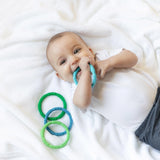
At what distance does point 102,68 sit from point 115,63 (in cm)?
7

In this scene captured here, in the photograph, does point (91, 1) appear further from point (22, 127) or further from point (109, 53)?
point (22, 127)

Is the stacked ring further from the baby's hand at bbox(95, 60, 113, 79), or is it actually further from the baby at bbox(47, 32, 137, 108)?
the baby's hand at bbox(95, 60, 113, 79)

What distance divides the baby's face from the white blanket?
110mm

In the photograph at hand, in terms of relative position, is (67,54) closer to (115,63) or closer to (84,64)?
(84,64)

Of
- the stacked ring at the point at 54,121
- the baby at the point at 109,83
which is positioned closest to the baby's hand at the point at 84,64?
the baby at the point at 109,83

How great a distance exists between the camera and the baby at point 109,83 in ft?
3.88

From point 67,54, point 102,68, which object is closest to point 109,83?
point 102,68

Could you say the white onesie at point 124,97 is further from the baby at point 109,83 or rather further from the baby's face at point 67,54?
the baby's face at point 67,54

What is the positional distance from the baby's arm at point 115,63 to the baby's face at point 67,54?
5 cm

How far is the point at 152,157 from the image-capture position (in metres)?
1.17

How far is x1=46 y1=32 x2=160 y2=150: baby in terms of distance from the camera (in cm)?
118

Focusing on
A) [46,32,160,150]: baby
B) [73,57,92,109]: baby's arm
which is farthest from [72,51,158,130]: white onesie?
[73,57,92,109]: baby's arm

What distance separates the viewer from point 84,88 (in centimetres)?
114

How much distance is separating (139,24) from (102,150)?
2.45 feet
